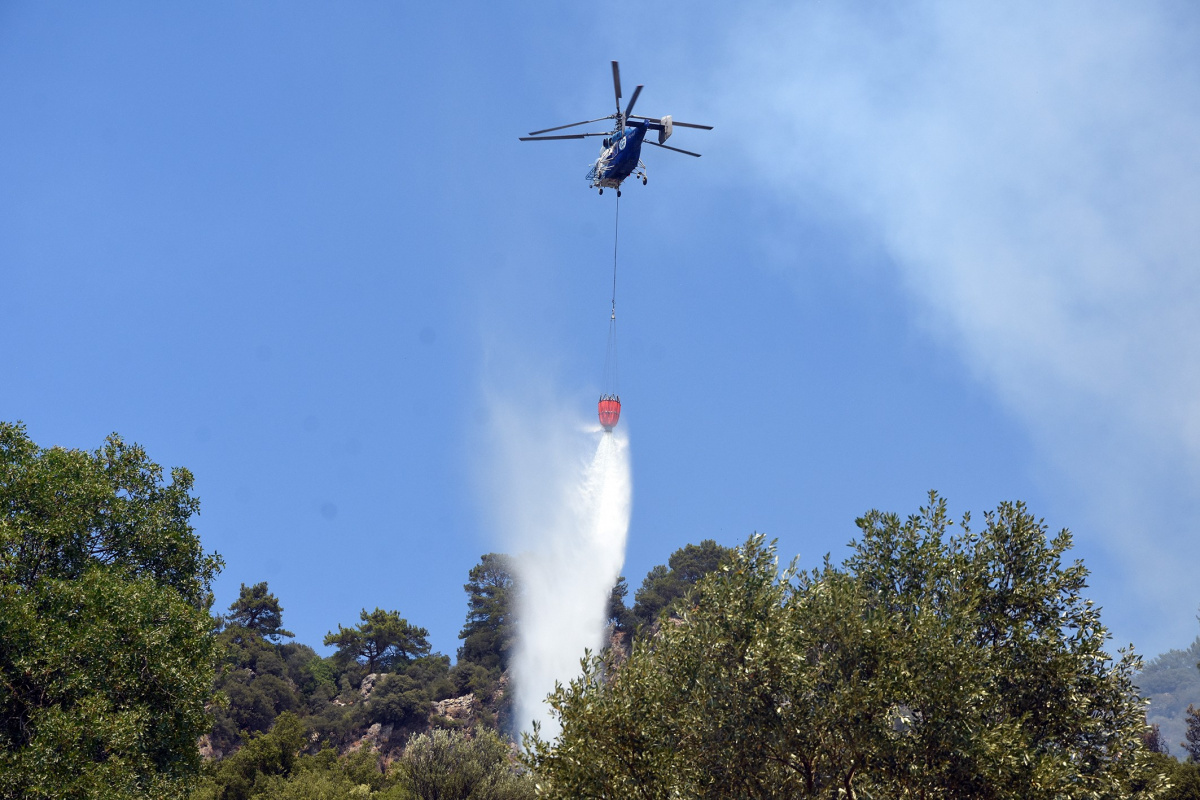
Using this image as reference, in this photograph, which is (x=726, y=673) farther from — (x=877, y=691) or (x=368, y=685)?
(x=368, y=685)

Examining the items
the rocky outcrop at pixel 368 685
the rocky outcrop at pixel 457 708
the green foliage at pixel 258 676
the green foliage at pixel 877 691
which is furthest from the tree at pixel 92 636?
the rocky outcrop at pixel 368 685

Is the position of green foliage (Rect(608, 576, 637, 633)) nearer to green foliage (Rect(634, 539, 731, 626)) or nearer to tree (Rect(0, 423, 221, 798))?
green foliage (Rect(634, 539, 731, 626))

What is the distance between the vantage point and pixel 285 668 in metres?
130

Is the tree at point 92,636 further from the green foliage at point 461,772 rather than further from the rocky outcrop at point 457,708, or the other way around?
the rocky outcrop at point 457,708

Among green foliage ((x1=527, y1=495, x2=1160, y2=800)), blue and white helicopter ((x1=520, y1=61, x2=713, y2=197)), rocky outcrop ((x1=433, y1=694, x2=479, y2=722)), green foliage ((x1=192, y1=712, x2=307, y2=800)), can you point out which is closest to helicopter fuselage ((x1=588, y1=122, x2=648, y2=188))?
blue and white helicopter ((x1=520, y1=61, x2=713, y2=197))

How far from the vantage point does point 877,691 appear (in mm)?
20422

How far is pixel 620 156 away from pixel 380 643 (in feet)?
341

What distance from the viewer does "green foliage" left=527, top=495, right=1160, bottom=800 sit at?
2067cm

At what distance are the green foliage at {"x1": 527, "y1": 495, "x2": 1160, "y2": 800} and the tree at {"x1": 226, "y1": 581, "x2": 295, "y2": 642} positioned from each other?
12904cm

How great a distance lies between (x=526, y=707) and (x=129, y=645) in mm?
107948

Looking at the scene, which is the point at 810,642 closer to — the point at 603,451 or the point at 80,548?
the point at 80,548

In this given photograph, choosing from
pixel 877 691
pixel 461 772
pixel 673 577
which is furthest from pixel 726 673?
pixel 673 577

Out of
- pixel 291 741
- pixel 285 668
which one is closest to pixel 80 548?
pixel 291 741

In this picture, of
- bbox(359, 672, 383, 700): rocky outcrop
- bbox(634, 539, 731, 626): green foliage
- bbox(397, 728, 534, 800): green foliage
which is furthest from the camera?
bbox(634, 539, 731, 626): green foliage
